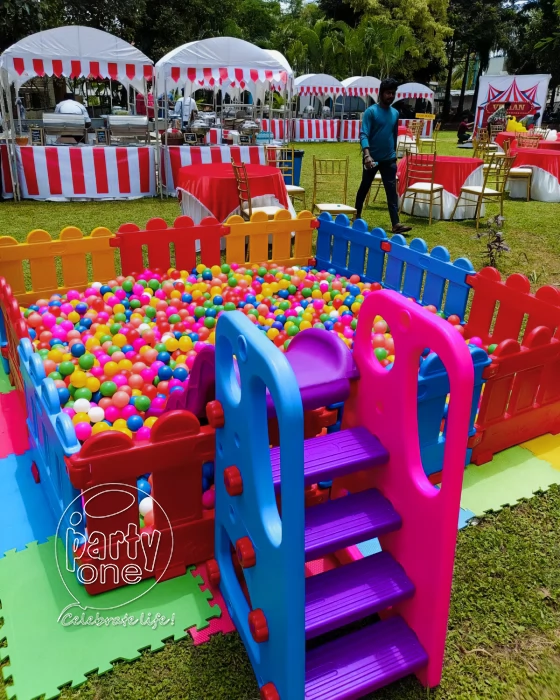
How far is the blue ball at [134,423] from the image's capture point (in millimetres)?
3152

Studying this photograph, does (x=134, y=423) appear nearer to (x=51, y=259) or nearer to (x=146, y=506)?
(x=146, y=506)

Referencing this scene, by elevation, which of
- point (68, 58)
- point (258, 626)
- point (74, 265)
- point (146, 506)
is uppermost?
point (68, 58)

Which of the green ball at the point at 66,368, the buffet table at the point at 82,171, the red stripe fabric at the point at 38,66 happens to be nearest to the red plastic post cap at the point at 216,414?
the green ball at the point at 66,368

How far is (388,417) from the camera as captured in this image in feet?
6.88

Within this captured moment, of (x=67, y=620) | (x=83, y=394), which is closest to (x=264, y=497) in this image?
(x=67, y=620)

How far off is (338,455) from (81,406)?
1.84m

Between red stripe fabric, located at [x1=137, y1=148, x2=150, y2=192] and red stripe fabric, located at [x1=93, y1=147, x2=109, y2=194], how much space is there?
23.1 inches

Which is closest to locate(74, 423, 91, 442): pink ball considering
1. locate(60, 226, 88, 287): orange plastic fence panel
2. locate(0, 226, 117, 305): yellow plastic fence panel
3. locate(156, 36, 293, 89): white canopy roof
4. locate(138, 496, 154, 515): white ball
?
locate(138, 496, 154, 515): white ball

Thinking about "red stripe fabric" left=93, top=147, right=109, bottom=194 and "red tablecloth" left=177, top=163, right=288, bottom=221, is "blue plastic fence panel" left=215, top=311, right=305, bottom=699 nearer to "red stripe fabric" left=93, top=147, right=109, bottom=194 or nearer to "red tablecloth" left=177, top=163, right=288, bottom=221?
"red tablecloth" left=177, top=163, right=288, bottom=221

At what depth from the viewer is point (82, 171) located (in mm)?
9328

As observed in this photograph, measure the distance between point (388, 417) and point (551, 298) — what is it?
75.6 inches

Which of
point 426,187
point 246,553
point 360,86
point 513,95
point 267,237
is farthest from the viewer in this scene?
point 360,86

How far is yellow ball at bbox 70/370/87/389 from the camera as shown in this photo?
3475 mm

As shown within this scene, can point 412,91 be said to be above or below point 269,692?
above
